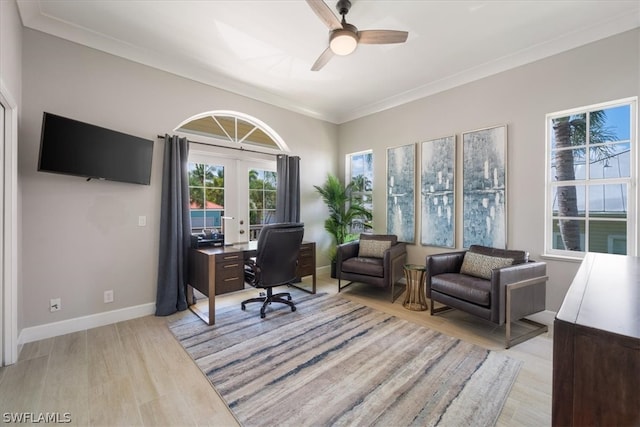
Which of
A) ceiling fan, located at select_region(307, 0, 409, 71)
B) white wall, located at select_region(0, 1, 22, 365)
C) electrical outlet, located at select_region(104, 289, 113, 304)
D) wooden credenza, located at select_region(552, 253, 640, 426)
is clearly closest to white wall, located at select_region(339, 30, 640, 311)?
ceiling fan, located at select_region(307, 0, 409, 71)

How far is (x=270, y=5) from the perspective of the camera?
7.63 feet

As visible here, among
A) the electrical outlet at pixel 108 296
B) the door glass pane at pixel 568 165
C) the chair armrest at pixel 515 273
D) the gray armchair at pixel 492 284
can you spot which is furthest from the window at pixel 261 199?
the door glass pane at pixel 568 165

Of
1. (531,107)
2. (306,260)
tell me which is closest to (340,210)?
(306,260)

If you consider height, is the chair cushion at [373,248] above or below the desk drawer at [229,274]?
Answer: above

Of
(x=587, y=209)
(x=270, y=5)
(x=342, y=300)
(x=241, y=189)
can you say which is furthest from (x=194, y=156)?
(x=587, y=209)

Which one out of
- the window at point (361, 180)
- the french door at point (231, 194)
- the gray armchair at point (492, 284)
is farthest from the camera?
the window at point (361, 180)

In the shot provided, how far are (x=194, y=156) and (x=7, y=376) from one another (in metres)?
2.63

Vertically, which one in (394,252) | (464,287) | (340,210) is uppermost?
(340,210)

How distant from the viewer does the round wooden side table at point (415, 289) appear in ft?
10.8

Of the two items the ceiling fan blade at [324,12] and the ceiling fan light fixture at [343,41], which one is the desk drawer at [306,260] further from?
the ceiling fan blade at [324,12]

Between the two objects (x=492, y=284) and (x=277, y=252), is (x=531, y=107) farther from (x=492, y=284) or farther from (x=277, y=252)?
(x=277, y=252)

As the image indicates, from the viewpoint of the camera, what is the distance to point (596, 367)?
0.63 meters

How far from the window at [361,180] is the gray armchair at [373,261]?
0.75 metres

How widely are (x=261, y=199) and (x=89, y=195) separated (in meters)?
2.18
